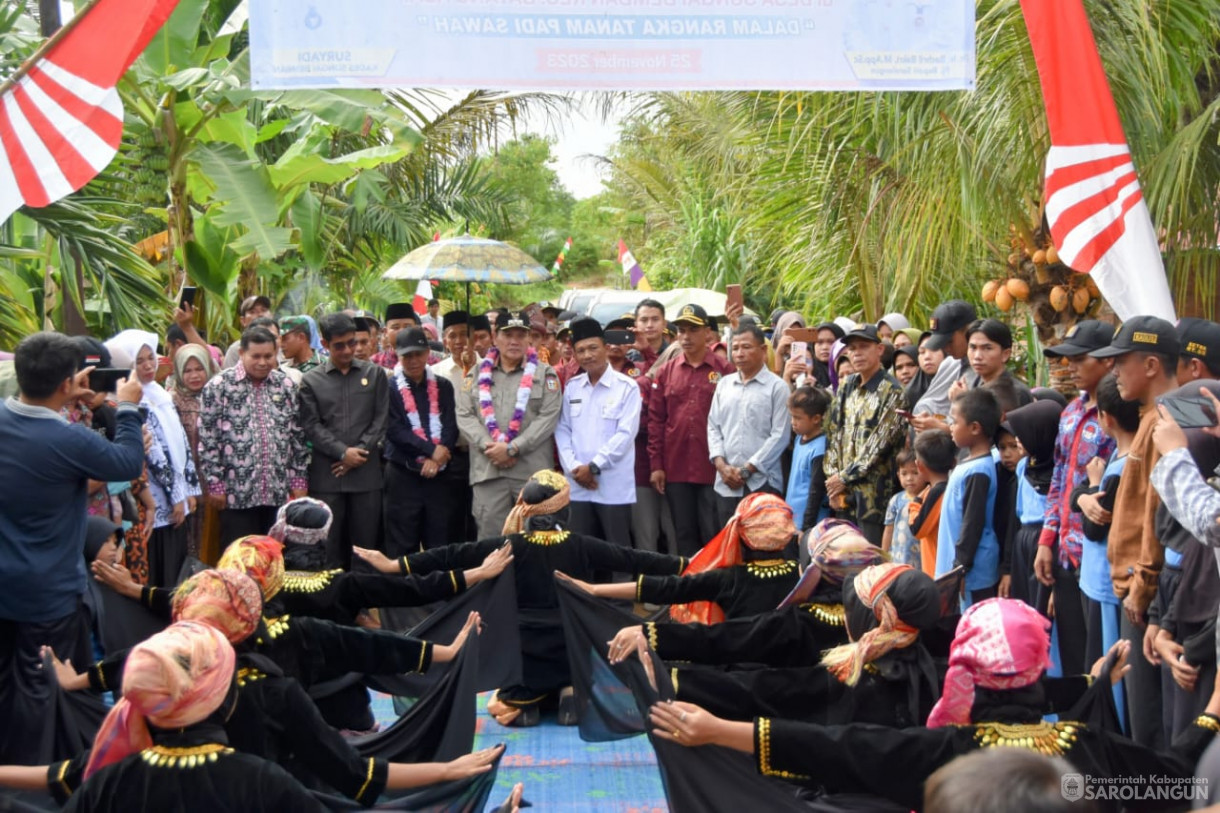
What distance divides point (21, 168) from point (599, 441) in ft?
14.5

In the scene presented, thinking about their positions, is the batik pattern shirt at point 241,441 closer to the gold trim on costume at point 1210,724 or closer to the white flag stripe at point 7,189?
the white flag stripe at point 7,189

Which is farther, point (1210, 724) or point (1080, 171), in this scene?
point (1080, 171)

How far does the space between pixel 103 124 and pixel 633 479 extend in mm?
4462

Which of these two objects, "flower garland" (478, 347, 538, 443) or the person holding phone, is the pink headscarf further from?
"flower garland" (478, 347, 538, 443)

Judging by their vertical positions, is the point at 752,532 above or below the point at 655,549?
above

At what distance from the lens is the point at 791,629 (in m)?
5.20

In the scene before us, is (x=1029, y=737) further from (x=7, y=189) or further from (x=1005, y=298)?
(x=1005, y=298)

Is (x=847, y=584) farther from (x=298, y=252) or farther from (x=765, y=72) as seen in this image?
(x=298, y=252)

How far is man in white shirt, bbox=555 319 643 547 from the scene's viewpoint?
8.88 meters

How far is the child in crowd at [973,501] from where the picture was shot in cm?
659

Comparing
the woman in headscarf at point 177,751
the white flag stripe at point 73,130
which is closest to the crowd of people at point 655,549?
the woman in headscarf at point 177,751

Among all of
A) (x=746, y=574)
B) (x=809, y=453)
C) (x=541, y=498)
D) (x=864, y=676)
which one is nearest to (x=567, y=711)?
(x=541, y=498)

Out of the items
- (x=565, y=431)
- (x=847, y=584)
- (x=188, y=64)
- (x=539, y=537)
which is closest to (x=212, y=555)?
(x=565, y=431)

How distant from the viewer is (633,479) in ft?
29.4
